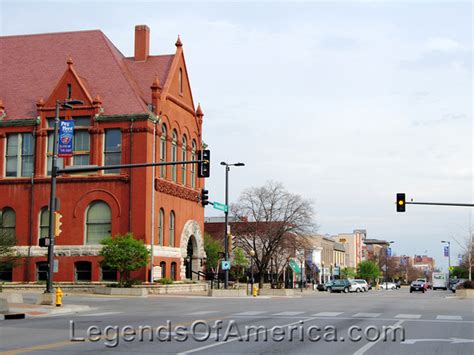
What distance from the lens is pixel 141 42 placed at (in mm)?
59562

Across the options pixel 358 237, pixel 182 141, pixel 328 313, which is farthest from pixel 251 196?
pixel 358 237

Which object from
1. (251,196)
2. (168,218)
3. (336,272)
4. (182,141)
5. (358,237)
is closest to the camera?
(168,218)

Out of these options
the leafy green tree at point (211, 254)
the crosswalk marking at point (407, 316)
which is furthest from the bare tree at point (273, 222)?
the crosswalk marking at point (407, 316)

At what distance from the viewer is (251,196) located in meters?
70.0

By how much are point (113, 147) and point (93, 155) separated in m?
1.57

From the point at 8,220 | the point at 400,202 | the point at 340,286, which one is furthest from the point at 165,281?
the point at 340,286

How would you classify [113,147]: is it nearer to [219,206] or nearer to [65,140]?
[219,206]

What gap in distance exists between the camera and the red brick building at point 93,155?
52156 millimetres

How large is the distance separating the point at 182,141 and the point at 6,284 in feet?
58.9

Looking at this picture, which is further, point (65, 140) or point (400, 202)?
point (400, 202)

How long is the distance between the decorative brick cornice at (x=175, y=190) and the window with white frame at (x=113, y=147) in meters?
3.30

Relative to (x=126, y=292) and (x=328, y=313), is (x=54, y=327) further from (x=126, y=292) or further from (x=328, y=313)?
(x=126, y=292)

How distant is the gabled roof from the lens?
179ft

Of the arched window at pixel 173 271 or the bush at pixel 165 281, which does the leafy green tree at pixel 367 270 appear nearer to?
the arched window at pixel 173 271
